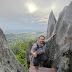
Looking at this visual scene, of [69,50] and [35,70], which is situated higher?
[69,50]

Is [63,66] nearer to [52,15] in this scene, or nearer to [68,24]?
[68,24]

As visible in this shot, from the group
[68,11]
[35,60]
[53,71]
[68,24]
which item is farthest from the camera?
[35,60]

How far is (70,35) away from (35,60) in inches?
151

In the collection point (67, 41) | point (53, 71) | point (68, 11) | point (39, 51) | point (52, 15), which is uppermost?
point (52, 15)

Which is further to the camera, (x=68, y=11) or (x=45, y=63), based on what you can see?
(x=45, y=63)

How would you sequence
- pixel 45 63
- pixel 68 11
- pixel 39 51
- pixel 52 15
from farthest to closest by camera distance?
pixel 52 15
pixel 45 63
pixel 39 51
pixel 68 11

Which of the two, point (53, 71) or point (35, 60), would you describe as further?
point (35, 60)

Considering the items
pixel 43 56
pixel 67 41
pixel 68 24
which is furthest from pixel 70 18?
pixel 43 56

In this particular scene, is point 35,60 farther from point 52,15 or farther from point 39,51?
point 52,15

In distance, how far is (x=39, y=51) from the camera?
549cm

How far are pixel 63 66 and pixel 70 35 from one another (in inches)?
82.8

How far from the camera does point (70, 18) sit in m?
4.10

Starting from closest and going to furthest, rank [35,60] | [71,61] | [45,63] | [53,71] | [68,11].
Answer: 1. [71,61]
2. [68,11]
3. [53,71]
4. [35,60]
5. [45,63]

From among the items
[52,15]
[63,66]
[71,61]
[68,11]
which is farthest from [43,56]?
[52,15]
